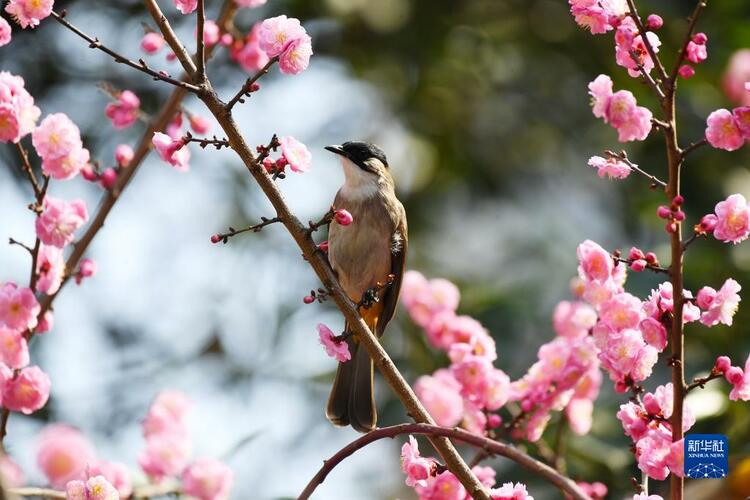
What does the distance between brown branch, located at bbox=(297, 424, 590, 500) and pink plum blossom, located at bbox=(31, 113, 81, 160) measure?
1.03 meters

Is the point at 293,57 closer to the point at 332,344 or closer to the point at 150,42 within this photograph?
the point at 332,344

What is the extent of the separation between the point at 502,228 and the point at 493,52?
130cm

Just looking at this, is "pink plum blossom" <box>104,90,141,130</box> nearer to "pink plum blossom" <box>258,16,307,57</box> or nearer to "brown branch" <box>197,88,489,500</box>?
"pink plum blossom" <box>258,16,307,57</box>

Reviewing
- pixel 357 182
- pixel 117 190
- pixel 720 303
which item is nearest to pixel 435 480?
pixel 720 303

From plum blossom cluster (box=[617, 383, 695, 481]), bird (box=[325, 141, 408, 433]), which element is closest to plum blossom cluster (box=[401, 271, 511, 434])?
bird (box=[325, 141, 408, 433])

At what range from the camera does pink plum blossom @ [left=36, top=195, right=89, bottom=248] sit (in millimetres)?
2479

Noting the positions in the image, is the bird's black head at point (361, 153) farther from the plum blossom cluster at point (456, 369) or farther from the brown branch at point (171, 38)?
the brown branch at point (171, 38)

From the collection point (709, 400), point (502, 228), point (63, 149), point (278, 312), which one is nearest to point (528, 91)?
point (502, 228)

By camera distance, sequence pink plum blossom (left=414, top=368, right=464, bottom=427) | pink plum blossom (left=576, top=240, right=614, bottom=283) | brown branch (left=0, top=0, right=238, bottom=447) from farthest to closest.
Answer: pink plum blossom (left=414, top=368, right=464, bottom=427) < brown branch (left=0, top=0, right=238, bottom=447) < pink plum blossom (left=576, top=240, right=614, bottom=283)

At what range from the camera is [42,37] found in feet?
20.8

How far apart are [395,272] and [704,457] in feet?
6.82

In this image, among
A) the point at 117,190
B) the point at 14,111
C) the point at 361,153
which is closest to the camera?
the point at 14,111

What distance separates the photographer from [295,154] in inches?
87.2

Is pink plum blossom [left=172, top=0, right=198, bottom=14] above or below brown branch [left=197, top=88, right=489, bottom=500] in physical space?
above
